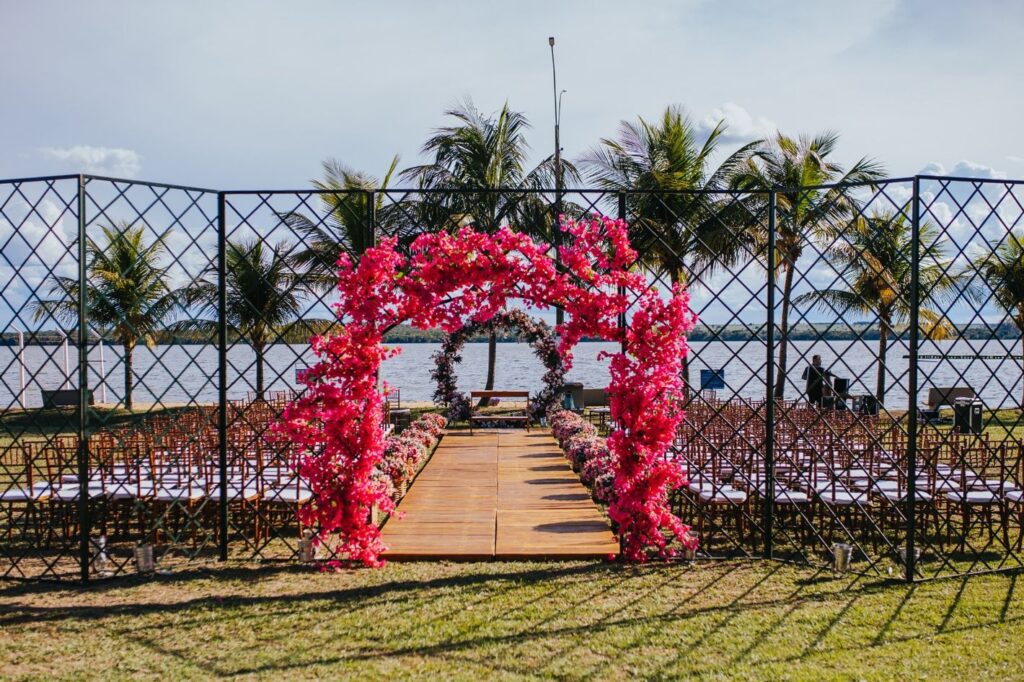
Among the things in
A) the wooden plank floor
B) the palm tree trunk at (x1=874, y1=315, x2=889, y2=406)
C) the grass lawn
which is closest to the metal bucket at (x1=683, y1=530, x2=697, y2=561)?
the grass lawn

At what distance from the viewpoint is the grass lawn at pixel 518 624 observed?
5.04 m

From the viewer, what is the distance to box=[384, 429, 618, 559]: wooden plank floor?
24.4 ft

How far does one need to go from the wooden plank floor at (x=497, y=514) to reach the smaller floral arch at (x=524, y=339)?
19.6 ft

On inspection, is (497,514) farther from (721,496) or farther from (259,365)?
(259,365)

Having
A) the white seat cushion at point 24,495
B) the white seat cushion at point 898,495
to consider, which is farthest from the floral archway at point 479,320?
the white seat cushion at point 24,495

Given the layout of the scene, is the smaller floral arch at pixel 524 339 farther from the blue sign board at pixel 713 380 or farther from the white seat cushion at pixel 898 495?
the white seat cushion at pixel 898 495

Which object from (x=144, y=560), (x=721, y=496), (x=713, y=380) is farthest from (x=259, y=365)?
(x=721, y=496)

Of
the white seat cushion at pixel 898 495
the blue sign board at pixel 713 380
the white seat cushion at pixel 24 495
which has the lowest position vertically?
the white seat cushion at pixel 24 495

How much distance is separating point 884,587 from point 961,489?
207 centimetres

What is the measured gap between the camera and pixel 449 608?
20.0 ft

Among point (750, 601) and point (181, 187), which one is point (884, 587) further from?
point (181, 187)

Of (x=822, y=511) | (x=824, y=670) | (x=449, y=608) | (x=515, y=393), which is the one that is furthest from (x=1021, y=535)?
(x=515, y=393)

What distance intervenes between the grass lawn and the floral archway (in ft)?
2.01

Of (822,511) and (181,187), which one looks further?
(822,511)
